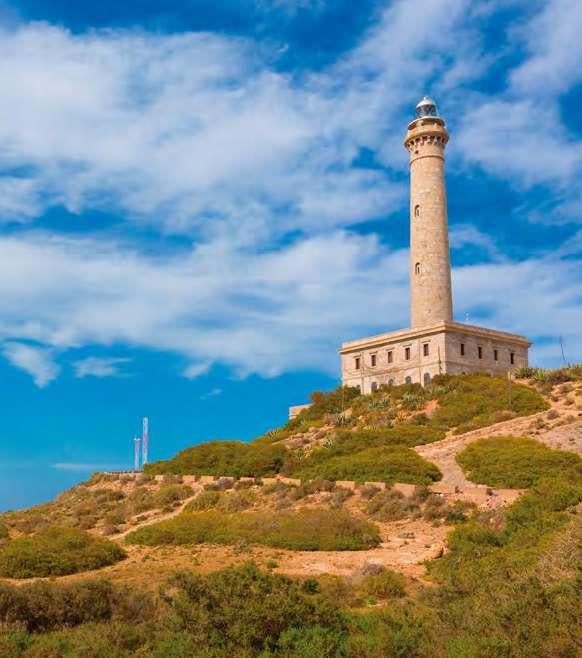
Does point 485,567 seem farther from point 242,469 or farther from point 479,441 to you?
point 242,469

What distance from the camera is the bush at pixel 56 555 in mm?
20328

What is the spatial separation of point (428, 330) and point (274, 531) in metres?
28.0

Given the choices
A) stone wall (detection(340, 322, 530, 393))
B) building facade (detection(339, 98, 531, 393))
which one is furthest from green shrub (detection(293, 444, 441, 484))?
building facade (detection(339, 98, 531, 393))

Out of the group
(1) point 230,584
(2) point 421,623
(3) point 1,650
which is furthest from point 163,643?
(2) point 421,623

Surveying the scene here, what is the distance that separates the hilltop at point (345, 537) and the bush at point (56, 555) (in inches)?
2.2

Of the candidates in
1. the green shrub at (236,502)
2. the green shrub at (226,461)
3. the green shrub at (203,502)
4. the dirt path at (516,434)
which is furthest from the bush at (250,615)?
the green shrub at (226,461)

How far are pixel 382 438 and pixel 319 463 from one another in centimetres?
358

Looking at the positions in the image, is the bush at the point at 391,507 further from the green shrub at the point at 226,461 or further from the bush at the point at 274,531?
the green shrub at the point at 226,461

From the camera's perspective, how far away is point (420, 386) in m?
47.2

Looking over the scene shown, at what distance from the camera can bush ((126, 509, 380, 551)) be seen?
21.2 metres

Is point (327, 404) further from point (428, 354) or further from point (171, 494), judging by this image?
point (171, 494)

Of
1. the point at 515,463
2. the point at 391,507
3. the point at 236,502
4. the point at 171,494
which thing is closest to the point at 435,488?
the point at 515,463

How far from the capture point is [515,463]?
2927 centimetres

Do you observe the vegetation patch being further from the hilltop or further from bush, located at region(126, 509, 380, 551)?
bush, located at region(126, 509, 380, 551)
